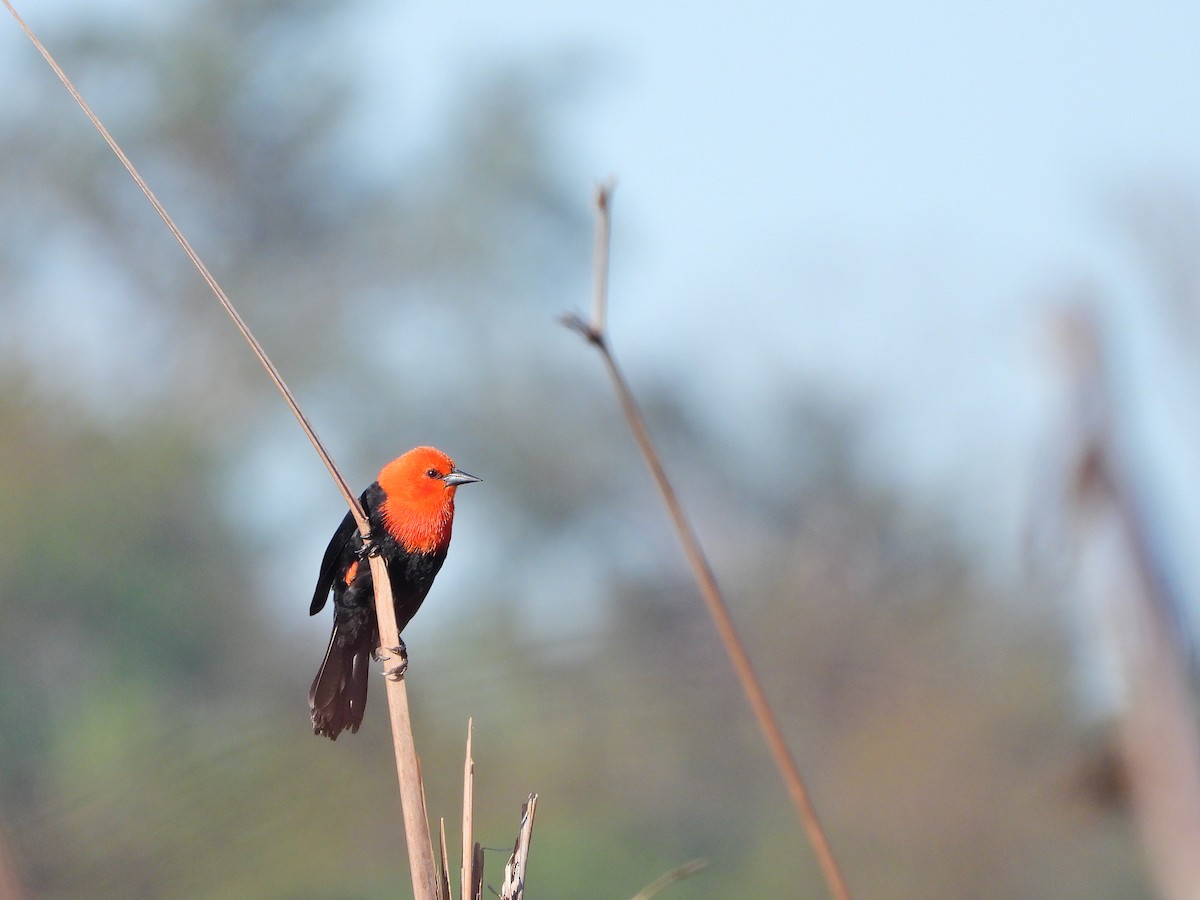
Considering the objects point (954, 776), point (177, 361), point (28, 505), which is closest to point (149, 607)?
point (28, 505)

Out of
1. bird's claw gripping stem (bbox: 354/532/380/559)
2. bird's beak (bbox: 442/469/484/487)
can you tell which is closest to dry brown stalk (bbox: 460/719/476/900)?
bird's claw gripping stem (bbox: 354/532/380/559)

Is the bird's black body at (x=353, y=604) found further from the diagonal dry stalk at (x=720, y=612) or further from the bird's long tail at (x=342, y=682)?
the diagonal dry stalk at (x=720, y=612)

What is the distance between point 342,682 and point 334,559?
20.7 inches

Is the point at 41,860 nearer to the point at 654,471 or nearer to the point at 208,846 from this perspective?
the point at 208,846

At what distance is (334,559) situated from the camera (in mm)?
3801

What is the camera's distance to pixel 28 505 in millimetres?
25375

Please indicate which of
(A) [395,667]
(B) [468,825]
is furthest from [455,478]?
(B) [468,825]

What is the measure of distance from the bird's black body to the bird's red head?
25mm

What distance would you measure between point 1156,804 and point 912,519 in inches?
607

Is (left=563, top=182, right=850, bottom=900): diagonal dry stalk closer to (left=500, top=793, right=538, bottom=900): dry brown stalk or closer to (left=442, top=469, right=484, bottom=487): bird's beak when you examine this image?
(left=500, top=793, right=538, bottom=900): dry brown stalk

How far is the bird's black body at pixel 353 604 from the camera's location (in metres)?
3.27

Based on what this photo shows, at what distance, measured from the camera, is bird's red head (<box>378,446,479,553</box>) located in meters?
3.61

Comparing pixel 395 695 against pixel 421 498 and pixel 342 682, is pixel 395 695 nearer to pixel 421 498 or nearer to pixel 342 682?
pixel 342 682

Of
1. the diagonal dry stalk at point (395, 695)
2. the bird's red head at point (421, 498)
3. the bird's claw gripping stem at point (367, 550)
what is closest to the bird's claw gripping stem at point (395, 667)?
the diagonal dry stalk at point (395, 695)
